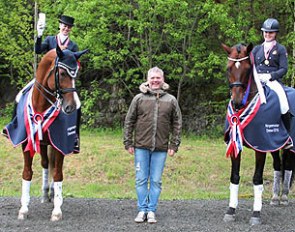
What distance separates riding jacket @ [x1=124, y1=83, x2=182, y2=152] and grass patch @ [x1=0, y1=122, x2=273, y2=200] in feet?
15.1

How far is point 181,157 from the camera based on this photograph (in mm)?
14570

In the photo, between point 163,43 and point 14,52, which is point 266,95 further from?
point 14,52

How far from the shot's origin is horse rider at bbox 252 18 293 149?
789 centimetres

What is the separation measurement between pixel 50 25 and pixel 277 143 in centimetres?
1144

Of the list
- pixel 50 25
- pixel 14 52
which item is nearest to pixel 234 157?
pixel 50 25

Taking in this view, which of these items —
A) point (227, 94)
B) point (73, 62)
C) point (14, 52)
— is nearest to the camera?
point (73, 62)

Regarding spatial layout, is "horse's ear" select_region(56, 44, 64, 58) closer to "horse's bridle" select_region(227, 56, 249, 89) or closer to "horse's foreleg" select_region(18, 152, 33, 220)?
"horse's foreleg" select_region(18, 152, 33, 220)

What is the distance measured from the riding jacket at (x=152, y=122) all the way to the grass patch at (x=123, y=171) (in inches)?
181

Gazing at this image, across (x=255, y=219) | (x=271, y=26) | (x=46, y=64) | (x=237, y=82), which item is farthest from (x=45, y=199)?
(x=271, y=26)

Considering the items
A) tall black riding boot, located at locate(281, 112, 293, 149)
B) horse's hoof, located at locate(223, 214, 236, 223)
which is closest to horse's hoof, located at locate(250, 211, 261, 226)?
horse's hoof, located at locate(223, 214, 236, 223)

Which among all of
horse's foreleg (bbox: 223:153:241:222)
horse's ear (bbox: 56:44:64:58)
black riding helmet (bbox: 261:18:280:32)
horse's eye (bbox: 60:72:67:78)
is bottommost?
horse's foreleg (bbox: 223:153:241:222)

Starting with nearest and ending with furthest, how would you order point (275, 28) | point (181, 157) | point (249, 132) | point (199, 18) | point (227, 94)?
point (249, 132) < point (275, 28) < point (181, 157) < point (199, 18) < point (227, 94)

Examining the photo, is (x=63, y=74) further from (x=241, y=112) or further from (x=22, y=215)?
(x=241, y=112)


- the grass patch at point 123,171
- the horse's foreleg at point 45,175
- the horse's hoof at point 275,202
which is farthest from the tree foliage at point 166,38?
the horse's foreleg at point 45,175
